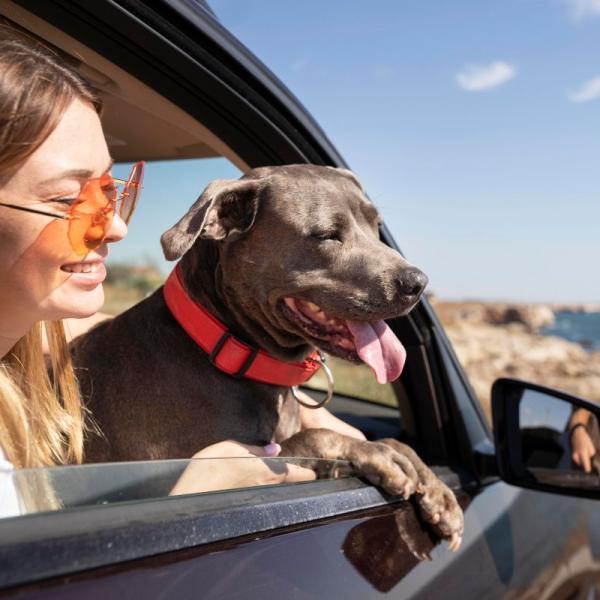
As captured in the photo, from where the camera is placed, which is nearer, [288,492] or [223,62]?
[288,492]

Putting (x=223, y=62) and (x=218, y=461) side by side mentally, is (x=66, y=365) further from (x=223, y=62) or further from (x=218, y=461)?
(x=223, y=62)

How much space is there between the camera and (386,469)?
212cm

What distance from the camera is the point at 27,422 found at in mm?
1854

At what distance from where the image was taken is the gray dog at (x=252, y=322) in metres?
2.50

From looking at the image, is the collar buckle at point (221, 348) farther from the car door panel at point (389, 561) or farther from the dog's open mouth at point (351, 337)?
the car door panel at point (389, 561)

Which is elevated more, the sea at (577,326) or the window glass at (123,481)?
the window glass at (123,481)

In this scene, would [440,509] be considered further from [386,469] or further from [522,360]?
[522,360]

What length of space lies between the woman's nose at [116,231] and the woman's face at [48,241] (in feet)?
0.30

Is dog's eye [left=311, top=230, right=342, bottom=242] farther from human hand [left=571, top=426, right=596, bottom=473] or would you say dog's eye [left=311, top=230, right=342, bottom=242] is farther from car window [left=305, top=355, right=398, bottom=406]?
human hand [left=571, top=426, right=596, bottom=473]

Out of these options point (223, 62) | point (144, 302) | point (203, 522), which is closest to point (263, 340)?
point (144, 302)

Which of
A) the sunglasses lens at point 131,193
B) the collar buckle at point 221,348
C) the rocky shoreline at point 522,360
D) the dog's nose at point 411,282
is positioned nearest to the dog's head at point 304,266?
the dog's nose at point 411,282

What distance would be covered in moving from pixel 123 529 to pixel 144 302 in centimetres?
158

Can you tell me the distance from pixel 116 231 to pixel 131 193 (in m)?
0.21

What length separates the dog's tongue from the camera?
8.09 ft
